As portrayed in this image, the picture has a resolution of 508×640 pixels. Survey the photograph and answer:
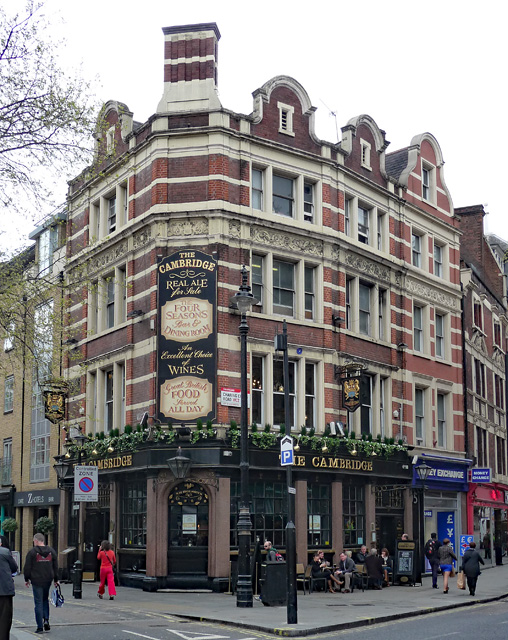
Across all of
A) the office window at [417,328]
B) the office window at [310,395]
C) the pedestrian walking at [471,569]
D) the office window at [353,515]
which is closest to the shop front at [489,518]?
the office window at [417,328]

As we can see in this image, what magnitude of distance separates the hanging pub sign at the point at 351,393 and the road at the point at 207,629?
30.7 ft

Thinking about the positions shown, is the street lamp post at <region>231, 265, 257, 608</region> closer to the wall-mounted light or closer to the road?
the road

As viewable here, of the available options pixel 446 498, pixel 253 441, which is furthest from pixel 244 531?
pixel 446 498

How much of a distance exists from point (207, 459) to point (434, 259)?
15.2 meters

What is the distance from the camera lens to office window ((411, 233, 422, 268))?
34862 millimetres

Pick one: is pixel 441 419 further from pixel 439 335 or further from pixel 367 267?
pixel 367 267

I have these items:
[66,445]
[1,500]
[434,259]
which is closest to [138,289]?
[66,445]

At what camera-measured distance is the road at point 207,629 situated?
15344mm

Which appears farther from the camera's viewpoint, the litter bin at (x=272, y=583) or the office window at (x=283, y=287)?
the office window at (x=283, y=287)

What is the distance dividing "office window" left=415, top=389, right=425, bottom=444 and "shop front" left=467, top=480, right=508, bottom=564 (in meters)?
4.01

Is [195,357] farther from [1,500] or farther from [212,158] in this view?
[1,500]

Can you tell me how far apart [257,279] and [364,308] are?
5.48m

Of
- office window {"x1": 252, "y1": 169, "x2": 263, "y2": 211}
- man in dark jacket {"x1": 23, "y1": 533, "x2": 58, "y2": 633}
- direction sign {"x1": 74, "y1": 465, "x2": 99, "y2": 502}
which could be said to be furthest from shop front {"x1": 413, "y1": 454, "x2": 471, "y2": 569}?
man in dark jacket {"x1": 23, "y1": 533, "x2": 58, "y2": 633}

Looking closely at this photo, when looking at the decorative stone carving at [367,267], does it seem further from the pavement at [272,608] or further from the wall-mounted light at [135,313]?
the pavement at [272,608]
